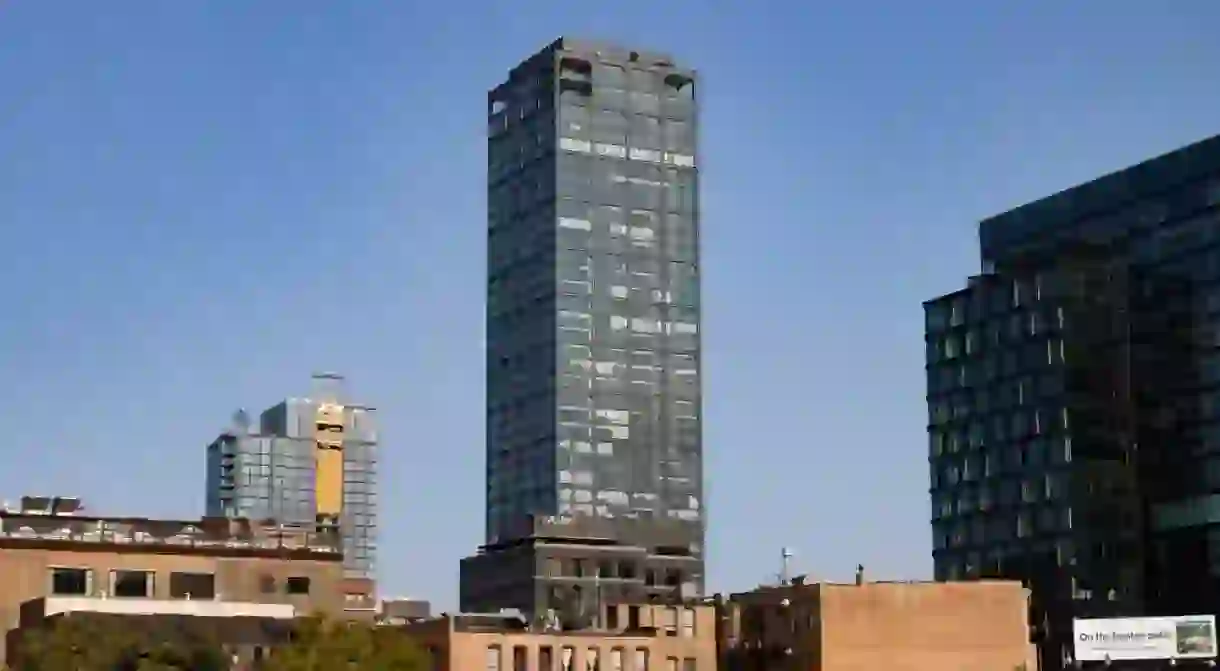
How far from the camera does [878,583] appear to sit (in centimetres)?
15262

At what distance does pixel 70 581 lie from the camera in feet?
497

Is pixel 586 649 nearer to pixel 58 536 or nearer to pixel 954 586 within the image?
pixel 954 586

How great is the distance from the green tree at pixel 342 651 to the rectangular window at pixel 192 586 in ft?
84.0

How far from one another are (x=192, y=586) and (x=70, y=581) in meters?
8.94

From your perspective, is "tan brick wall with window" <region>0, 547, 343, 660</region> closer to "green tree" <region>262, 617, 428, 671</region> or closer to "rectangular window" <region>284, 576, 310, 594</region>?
"rectangular window" <region>284, 576, 310, 594</region>

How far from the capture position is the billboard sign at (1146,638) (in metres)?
166

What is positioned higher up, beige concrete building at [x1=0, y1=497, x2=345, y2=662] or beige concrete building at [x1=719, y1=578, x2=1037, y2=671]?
beige concrete building at [x1=0, y1=497, x2=345, y2=662]

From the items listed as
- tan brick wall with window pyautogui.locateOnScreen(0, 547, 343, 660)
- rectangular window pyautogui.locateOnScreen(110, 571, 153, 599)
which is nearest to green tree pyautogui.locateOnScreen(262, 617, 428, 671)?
tan brick wall with window pyautogui.locateOnScreen(0, 547, 343, 660)

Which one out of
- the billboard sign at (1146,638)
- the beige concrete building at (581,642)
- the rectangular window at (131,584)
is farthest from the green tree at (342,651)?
the billboard sign at (1146,638)

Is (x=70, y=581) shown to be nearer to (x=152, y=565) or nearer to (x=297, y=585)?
(x=152, y=565)

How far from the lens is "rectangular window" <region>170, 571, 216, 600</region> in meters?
154

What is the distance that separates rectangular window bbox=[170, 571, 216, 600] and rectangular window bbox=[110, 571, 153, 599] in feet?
6.11

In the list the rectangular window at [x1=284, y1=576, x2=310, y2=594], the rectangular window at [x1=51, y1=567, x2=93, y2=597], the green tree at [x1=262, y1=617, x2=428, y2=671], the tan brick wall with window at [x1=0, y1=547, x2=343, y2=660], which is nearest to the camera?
the green tree at [x1=262, y1=617, x2=428, y2=671]

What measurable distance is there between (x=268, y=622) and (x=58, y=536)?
61.7 ft
